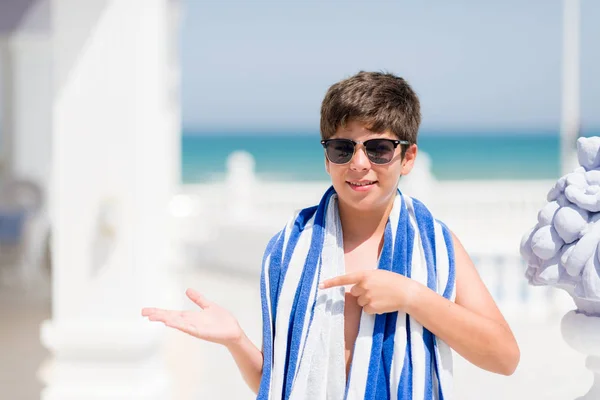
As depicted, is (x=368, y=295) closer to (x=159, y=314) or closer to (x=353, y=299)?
(x=353, y=299)

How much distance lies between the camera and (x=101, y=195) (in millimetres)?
3984

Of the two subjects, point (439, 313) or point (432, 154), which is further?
point (432, 154)

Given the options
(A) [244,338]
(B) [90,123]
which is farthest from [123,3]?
(A) [244,338]

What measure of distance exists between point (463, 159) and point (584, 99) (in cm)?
843

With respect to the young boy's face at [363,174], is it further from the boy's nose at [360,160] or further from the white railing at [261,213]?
the white railing at [261,213]

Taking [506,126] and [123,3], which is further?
[506,126]

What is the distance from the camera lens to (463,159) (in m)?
45.3

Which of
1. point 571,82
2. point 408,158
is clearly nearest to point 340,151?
point 408,158

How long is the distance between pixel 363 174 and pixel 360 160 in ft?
0.12

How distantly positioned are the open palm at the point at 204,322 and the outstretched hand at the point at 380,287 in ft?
0.93

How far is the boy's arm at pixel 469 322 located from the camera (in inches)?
68.4

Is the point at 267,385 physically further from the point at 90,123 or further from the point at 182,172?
the point at 182,172

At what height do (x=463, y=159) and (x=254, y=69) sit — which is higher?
(x=254, y=69)

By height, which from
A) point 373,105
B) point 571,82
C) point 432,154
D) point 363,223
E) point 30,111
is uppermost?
point 571,82
